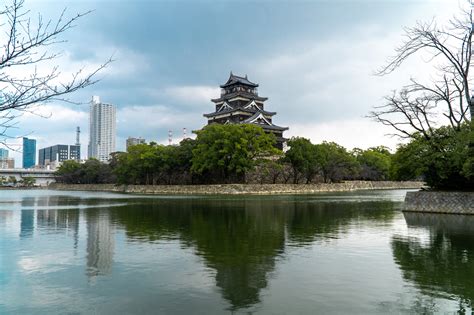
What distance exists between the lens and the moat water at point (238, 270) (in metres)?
6.68

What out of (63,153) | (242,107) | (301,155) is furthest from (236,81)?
(63,153)

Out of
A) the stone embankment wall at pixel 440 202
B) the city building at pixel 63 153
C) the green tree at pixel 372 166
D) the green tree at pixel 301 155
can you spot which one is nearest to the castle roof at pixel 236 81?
the green tree at pixel 301 155

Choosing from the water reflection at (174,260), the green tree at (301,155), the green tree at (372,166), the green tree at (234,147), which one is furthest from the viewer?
the green tree at (372,166)

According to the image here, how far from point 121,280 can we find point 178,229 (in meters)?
7.95

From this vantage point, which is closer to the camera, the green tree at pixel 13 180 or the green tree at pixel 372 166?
the green tree at pixel 372 166

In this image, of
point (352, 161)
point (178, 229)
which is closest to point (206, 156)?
point (352, 161)

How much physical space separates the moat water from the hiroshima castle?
53210 millimetres

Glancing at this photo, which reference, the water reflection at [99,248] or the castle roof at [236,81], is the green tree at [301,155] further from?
the water reflection at [99,248]

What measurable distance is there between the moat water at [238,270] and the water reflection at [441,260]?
0.09 feet

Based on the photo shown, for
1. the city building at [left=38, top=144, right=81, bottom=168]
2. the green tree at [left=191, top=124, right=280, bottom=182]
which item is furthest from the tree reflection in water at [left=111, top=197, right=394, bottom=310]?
the city building at [left=38, top=144, right=81, bottom=168]

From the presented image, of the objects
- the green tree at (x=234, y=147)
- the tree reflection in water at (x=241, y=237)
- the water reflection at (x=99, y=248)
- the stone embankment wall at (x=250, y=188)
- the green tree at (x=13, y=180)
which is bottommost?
the water reflection at (x=99, y=248)

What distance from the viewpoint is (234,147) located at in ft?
172

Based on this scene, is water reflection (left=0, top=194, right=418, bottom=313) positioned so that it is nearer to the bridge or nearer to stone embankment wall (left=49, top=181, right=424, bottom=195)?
stone embankment wall (left=49, top=181, right=424, bottom=195)

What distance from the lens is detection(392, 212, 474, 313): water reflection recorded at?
24.5ft
